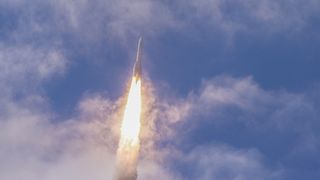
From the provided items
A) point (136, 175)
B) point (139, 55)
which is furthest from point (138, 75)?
point (136, 175)

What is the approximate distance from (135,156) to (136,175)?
365 centimetres

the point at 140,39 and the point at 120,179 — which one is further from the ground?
the point at 140,39

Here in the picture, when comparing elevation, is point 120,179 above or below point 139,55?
below

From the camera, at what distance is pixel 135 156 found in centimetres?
7681

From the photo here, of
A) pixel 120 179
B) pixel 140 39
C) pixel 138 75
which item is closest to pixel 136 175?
pixel 120 179

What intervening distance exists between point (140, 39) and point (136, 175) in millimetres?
25114

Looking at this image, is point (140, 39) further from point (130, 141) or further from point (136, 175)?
point (136, 175)

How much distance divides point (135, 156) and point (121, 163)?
2.89 meters

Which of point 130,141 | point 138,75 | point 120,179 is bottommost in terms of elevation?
point 120,179

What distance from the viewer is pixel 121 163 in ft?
251

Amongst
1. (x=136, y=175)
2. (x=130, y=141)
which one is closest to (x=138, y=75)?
(x=130, y=141)

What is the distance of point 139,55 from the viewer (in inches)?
3004

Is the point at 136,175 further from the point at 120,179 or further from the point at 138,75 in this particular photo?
the point at 138,75

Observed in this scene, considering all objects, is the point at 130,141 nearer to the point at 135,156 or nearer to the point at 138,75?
the point at 135,156
